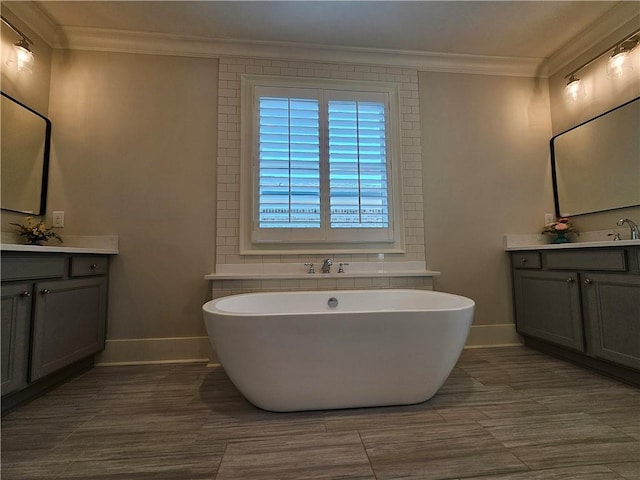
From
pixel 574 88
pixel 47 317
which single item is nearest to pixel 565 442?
pixel 47 317

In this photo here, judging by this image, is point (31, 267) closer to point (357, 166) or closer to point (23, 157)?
point (23, 157)

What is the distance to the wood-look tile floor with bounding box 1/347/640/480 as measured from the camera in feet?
3.47

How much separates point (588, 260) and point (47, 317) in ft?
10.8

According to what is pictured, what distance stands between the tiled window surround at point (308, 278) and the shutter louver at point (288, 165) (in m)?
0.38

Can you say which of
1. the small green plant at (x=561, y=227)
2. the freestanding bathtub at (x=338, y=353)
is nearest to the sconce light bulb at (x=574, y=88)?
the small green plant at (x=561, y=227)

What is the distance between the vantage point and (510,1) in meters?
2.06

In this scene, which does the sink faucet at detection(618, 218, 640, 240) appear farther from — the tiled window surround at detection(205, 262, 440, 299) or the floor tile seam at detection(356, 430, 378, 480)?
the floor tile seam at detection(356, 430, 378, 480)

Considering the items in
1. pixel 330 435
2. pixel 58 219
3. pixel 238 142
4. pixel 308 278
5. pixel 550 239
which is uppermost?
pixel 238 142

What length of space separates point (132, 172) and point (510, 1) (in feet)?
10.0

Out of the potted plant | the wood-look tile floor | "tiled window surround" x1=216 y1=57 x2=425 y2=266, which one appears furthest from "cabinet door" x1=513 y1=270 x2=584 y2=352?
"tiled window surround" x1=216 y1=57 x2=425 y2=266

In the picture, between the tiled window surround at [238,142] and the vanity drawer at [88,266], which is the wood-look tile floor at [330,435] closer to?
the vanity drawer at [88,266]

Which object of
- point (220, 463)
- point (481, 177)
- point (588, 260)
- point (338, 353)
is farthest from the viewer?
point (481, 177)

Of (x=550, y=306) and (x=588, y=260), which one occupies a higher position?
(x=588, y=260)

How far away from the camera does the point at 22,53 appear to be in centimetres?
198
